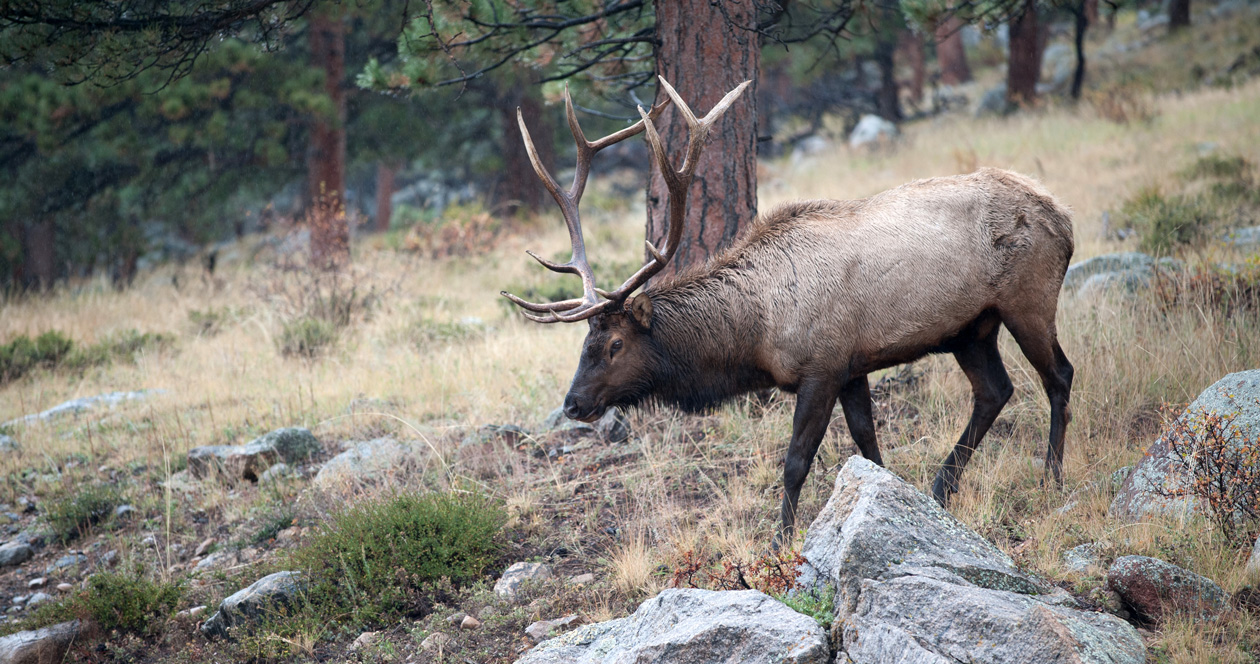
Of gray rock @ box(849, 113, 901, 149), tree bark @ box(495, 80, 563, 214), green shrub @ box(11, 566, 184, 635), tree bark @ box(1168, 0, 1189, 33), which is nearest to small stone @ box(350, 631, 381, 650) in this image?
green shrub @ box(11, 566, 184, 635)

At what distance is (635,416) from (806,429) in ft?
7.22

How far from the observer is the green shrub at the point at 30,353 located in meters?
9.42

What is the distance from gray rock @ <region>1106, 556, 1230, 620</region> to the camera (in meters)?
3.25

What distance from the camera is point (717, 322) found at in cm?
488

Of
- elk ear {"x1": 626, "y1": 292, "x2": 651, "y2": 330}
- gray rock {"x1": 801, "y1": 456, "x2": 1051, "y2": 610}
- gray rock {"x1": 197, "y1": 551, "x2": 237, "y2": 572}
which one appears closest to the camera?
gray rock {"x1": 801, "y1": 456, "x2": 1051, "y2": 610}

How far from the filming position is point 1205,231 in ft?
27.5

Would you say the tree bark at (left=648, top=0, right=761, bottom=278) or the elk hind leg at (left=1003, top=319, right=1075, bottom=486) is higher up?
the tree bark at (left=648, top=0, right=761, bottom=278)

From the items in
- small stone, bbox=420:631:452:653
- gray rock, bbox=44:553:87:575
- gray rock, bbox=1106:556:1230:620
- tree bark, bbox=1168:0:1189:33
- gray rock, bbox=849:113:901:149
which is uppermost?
tree bark, bbox=1168:0:1189:33

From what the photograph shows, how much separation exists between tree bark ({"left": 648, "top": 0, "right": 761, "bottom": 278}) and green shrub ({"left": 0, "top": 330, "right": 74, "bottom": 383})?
7.48 meters

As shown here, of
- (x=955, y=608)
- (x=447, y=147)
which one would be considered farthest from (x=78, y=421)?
(x=447, y=147)

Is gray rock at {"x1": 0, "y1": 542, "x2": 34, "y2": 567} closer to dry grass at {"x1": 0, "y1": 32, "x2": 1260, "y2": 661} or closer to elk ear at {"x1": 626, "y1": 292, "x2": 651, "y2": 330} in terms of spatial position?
dry grass at {"x1": 0, "y1": 32, "x2": 1260, "y2": 661}

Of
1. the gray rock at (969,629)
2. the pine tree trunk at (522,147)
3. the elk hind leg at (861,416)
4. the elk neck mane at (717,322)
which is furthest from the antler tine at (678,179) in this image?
the pine tree trunk at (522,147)

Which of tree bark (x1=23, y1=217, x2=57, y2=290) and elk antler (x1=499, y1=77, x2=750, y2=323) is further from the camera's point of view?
tree bark (x1=23, y1=217, x2=57, y2=290)

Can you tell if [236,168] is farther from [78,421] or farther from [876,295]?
[876,295]
